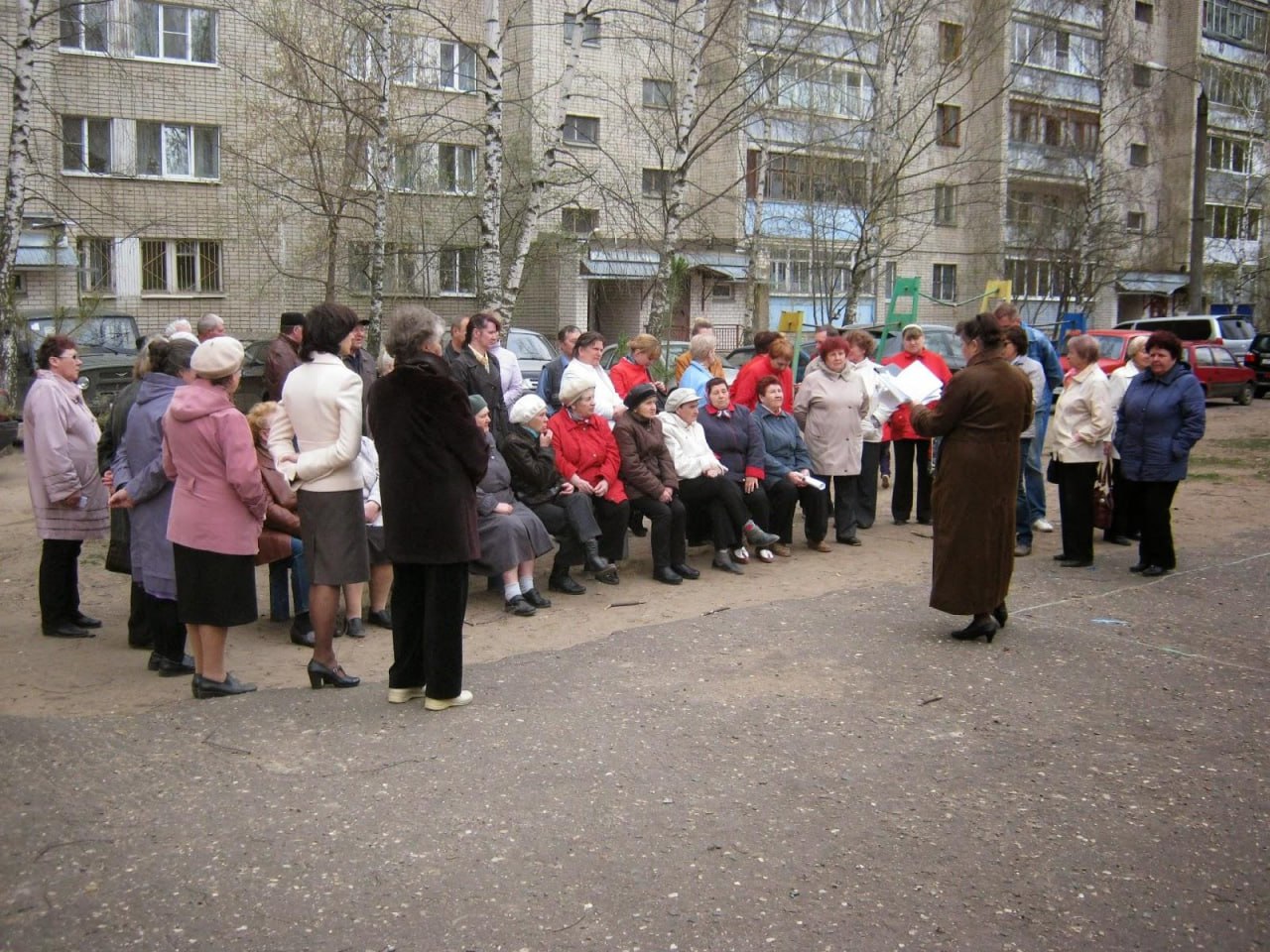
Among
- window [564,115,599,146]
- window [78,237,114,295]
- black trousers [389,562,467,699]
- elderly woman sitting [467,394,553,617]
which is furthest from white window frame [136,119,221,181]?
black trousers [389,562,467,699]

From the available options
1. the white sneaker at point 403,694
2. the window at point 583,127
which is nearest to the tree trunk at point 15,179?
the white sneaker at point 403,694

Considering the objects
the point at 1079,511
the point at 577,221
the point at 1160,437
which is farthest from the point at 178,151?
the point at 1160,437

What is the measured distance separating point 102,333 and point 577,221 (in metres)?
15.0

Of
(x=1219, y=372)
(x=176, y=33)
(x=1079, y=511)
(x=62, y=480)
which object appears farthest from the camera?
(x=176, y=33)

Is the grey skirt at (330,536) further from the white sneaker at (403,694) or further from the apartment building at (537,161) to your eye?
the apartment building at (537,161)

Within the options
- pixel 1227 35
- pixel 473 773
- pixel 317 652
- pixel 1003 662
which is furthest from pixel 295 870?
pixel 1227 35

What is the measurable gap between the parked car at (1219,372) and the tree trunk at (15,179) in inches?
909

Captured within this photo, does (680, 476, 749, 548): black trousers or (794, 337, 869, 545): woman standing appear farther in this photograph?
(794, 337, 869, 545): woman standing

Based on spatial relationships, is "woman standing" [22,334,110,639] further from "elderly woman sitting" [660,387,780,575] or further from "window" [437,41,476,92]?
"window" [437,41,476,92]

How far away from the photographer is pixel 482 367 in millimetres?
9141

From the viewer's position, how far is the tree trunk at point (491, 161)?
533 inches

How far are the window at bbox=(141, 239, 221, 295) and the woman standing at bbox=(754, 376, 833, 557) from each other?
25.3 meters

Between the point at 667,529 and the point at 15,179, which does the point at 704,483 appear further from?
the point at 15,179

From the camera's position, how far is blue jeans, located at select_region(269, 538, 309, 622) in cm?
739
